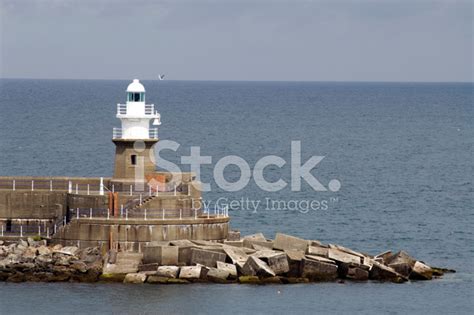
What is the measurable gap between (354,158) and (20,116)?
48.6 m

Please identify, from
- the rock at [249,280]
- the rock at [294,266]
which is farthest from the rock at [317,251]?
the rock at [249,280]

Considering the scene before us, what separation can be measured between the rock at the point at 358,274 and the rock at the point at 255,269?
9.11 ft

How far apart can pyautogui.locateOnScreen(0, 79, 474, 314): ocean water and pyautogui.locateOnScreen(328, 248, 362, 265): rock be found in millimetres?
1239

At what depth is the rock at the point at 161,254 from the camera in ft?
162

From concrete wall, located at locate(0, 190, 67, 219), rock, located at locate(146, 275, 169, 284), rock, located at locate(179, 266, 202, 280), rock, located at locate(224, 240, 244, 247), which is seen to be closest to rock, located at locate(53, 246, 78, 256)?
rock, located at locate(146, 275, 169, 284)

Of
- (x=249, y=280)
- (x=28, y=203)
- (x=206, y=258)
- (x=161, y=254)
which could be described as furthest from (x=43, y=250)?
(x=249, y=280)

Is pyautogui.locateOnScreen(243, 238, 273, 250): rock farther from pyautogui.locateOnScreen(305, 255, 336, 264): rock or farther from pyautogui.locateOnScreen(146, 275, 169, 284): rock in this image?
pyautogui.locateOnScreen(146, 275, 169, 284): rock

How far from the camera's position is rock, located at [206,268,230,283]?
161 feet

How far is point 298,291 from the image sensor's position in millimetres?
48375

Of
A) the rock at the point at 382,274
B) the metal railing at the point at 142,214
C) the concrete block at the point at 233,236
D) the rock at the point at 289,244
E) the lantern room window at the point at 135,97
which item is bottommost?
the rock at the point at 382,274

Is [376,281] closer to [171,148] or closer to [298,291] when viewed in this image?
[298,291]

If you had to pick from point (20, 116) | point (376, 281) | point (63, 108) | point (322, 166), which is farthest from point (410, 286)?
point (63, 108)

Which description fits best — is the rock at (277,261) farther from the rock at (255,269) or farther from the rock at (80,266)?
the rock at (80,266)

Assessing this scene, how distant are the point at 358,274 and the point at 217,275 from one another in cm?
481
